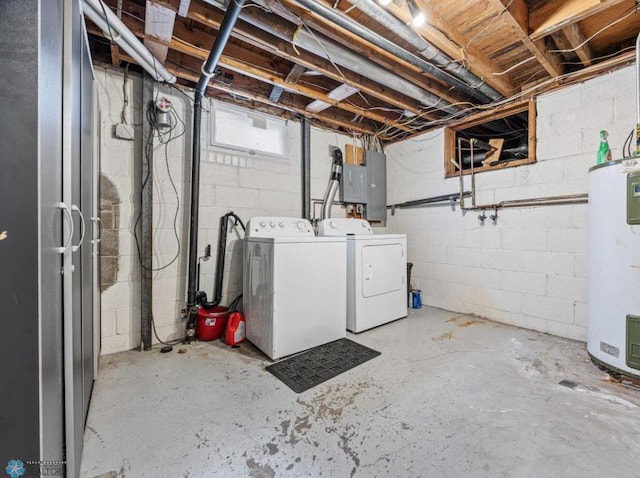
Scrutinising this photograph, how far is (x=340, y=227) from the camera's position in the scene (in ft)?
10.4

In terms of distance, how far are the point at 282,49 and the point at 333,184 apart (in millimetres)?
1681

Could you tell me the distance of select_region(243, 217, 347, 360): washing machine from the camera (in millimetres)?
2148

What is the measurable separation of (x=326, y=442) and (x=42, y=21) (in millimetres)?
1812

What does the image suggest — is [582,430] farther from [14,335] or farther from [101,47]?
[101,47]

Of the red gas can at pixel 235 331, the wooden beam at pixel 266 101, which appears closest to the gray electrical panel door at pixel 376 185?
the wooden beam at pixel 266 101

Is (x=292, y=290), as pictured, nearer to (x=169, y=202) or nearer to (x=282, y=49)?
(x=169, y=202)

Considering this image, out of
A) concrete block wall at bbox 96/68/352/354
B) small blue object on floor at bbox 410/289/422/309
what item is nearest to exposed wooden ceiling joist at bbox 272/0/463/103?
concrete block wall at bbox 96/68/352/354

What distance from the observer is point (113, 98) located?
7.43 feet

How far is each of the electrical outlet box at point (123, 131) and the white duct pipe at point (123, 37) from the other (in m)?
0.47

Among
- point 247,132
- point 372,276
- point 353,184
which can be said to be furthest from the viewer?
point 353,184

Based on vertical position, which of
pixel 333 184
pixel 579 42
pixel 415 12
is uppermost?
pixel 579 42

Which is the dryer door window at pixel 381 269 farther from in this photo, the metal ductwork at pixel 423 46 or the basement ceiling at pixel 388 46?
the metal ductwork at pixel 423 46

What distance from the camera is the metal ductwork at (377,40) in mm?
1606

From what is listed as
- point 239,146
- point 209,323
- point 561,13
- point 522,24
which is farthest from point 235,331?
point 561,13
